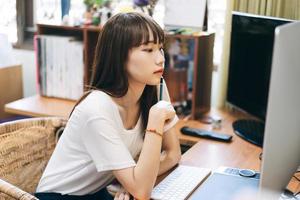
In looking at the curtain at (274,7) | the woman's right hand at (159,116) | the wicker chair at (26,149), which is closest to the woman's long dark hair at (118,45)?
the woman's right hand at (159,116)

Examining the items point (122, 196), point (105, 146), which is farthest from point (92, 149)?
point (122, 196)

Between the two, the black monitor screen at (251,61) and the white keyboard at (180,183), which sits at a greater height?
the black monitor screen at (251,61)

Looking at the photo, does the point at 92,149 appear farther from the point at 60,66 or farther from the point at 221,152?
the point at 60,66

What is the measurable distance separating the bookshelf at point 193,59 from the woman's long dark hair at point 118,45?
684 millimetres

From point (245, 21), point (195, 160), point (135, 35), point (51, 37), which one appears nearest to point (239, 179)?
point (195, 160)

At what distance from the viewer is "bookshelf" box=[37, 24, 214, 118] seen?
6.64ft

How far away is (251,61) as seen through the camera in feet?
6.08

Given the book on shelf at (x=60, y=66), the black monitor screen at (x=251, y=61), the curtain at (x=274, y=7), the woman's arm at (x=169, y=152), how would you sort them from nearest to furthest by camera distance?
the woman's arm at (x=169, y=152), the black monitor screen at (x=251, y=61), the curtain at (x=274, y=7), the book on shelf at (x=60, y=66)

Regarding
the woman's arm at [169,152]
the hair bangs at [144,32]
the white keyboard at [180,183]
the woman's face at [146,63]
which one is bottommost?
the white keyboard at [180,183]

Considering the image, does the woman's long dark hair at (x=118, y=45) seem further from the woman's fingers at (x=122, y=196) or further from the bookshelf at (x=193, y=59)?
the bookshelf at (x=193, y=59)

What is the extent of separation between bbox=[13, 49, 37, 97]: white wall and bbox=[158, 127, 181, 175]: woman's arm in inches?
61.9

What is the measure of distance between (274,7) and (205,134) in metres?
0.65

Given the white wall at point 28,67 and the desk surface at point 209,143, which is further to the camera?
the white wall at point 28,67

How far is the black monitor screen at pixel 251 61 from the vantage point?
1.76 meters
